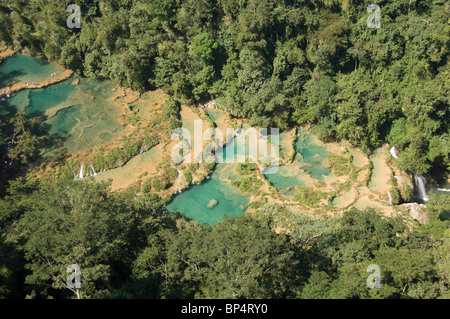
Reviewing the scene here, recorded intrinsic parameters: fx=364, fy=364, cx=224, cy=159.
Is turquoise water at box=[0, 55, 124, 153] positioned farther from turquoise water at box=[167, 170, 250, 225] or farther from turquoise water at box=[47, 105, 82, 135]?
turquoise water at box=[167, 170, 250, 225]

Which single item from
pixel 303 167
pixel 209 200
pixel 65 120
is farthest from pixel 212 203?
pixel 65 120

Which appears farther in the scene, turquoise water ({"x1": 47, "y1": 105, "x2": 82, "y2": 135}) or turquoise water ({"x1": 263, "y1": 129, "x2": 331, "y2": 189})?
turquoise water ({"x1": 47, "y1": 105, "x2": 82, "y2": 135})

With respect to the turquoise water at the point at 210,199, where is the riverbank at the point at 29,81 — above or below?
above

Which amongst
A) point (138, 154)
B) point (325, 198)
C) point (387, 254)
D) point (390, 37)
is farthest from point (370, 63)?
point (138, 154)

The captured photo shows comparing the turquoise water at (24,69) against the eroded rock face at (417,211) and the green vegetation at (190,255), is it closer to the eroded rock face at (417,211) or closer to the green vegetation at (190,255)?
the green vegetation at (190,255)

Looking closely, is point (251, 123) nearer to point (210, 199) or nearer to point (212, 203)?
point (210, 199)

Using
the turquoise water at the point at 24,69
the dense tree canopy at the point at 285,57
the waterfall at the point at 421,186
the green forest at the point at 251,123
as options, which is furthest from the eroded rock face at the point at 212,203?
the turquoise water at the point at 24,69

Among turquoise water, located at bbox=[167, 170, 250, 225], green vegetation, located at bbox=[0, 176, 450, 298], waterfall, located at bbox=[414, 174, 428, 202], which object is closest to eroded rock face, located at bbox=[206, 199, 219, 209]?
turquoise water, located at bbox=[167, 170, 250, 225]
